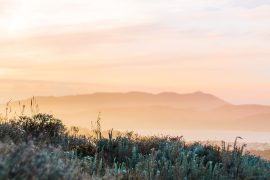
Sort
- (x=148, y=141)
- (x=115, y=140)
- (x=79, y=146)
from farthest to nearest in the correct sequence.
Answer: (x=148, y=141) < (x=115, y=140) < (x=79, y=146)

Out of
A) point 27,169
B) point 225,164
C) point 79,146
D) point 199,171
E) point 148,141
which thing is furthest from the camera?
point 148,141

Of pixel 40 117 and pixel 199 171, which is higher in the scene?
pixel 40 117

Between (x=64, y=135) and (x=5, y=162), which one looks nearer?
(x=5, y=162)

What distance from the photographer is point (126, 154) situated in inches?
508

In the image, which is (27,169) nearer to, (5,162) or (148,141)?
(5,162)

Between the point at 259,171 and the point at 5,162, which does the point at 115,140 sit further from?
the point at 5,162

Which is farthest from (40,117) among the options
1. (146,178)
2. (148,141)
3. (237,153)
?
(146,178)

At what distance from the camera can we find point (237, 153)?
1230 centimetres

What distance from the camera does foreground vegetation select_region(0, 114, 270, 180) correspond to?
9.09m

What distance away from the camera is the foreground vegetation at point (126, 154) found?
358 inches

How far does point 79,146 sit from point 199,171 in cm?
314

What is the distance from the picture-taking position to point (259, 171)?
471 inches

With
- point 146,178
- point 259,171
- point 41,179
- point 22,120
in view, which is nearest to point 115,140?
point 22,120

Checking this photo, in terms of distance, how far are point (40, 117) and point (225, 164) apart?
15.3 ft
